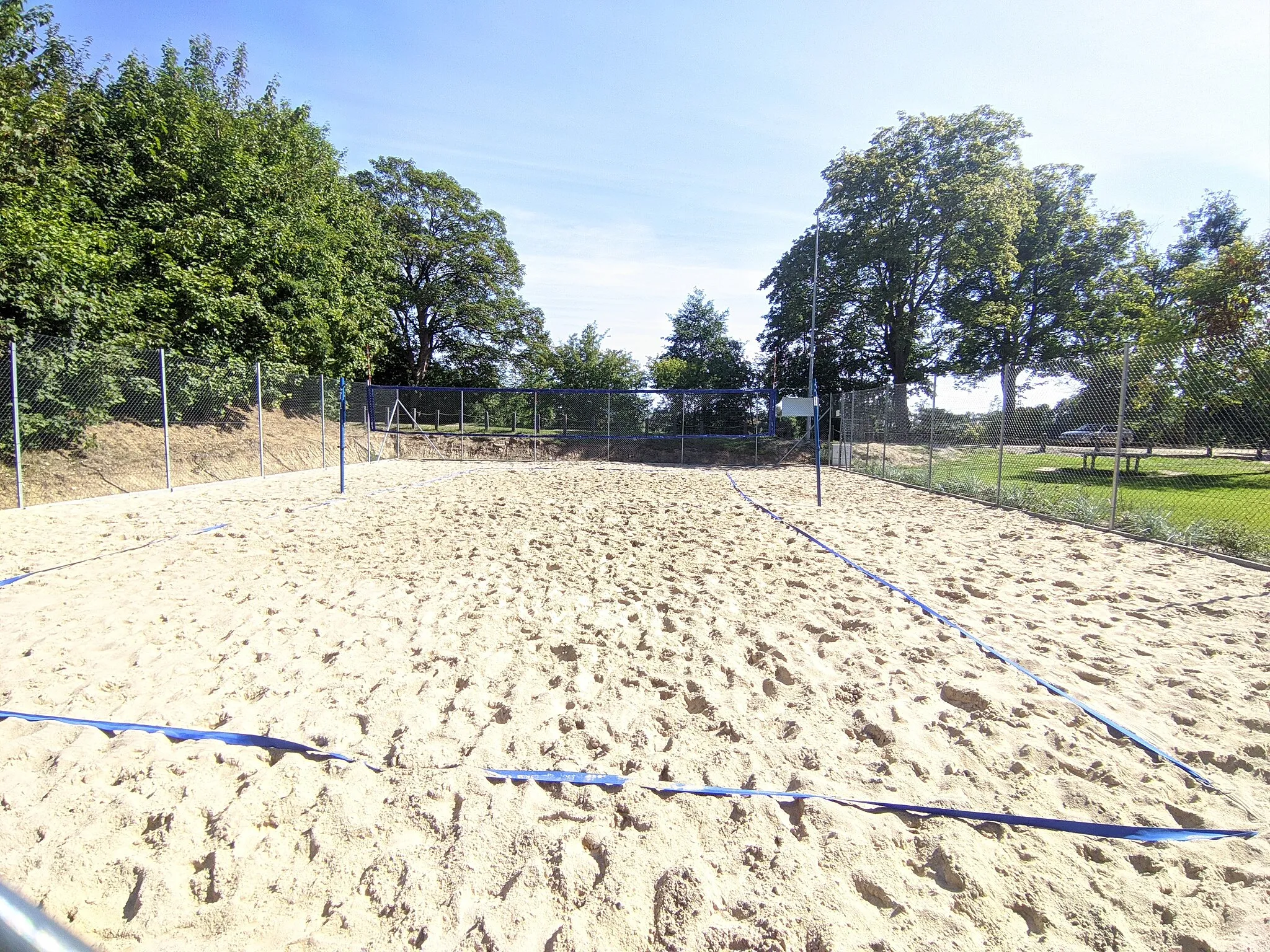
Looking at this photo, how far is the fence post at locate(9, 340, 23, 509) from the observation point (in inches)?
290

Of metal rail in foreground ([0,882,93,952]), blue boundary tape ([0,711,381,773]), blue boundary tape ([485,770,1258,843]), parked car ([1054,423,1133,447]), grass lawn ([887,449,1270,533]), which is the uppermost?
parked car ([1054,423,1133,447])

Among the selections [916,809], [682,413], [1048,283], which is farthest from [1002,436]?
[1048,283]

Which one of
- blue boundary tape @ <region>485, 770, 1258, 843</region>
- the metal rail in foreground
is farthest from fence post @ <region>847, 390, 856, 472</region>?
the metal rail in foreground

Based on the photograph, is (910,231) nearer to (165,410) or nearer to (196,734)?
(165,410)

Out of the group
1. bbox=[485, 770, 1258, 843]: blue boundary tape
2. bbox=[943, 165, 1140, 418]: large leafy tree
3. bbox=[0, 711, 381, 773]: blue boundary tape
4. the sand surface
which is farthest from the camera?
bbox=[943, 165, 1140, 418]: large leafy tree

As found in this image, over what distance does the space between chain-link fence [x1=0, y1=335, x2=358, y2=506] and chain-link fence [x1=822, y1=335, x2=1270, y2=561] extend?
1355cm

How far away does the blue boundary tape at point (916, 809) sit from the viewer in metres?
1.98

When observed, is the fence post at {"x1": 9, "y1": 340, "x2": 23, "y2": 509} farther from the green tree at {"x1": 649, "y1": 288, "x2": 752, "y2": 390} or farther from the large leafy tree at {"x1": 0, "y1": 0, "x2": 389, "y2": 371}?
the green tree at {"x1": 649, "y1": 288, "x2": 752, "y2": 390}

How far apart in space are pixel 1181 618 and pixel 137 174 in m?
18.0

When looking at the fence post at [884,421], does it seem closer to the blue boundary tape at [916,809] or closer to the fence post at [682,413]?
the fence post at [682,413]

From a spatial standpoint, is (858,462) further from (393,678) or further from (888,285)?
(393,678)

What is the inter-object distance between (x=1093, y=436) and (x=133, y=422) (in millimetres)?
15379

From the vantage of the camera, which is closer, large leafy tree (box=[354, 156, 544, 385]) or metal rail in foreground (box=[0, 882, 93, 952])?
metal rail in foreground (box=[0, 882, 93, 952])

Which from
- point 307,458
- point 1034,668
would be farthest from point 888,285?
point 1034,668
